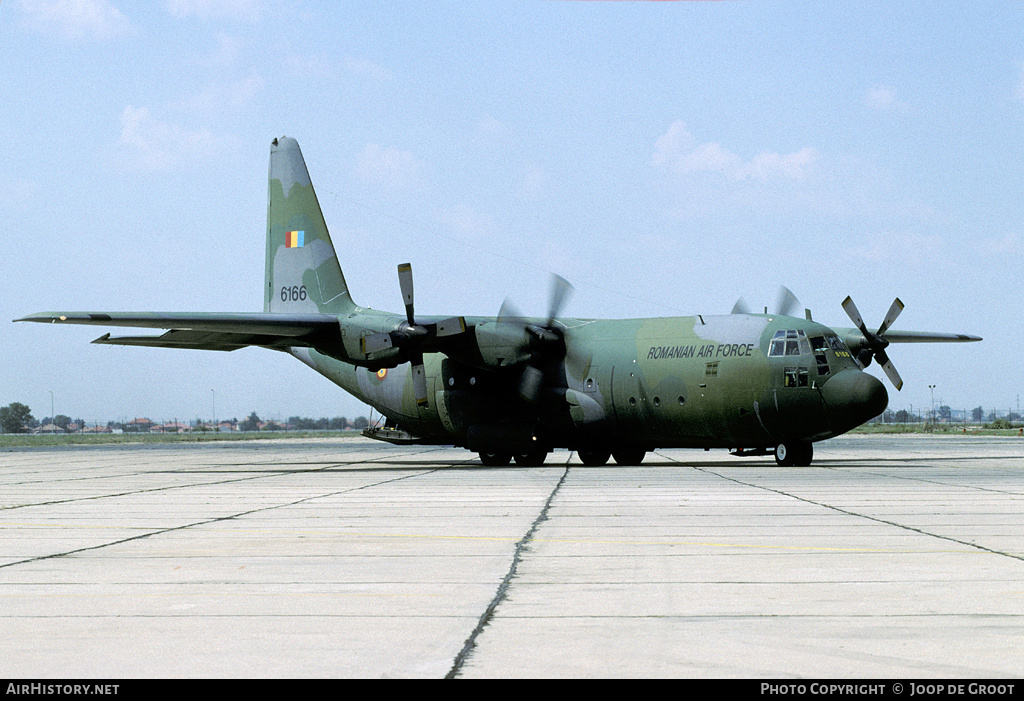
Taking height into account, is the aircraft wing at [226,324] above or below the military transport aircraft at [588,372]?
above

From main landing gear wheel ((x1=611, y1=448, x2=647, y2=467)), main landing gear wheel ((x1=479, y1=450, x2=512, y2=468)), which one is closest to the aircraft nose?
main landing gear wheel ((x1=611, y1=448, x2=647, y2=467))

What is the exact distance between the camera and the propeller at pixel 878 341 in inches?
1206

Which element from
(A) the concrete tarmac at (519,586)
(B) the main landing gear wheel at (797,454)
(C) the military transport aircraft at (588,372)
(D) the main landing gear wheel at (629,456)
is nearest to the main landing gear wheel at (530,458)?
(C) the military transport aircraft at (588,372)

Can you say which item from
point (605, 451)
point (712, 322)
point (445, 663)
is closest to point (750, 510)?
point (445, 663)

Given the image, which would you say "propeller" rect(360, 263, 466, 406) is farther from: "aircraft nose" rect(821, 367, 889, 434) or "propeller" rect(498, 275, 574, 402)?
"aircraft nose" rect(821, 367, 889, 434)

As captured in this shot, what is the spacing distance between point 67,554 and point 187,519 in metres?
3.80

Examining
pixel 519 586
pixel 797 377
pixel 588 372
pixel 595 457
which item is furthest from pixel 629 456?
pixel 519 586

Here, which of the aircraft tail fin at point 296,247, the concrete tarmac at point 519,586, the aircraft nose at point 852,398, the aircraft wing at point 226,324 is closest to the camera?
the concrete tarmac at point 519,586

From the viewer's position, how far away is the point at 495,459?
33.1 meters

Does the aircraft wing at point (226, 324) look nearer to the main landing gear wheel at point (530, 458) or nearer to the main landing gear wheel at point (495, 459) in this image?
the main landing gear wheel at point (495, 459)

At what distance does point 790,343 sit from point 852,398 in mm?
2093

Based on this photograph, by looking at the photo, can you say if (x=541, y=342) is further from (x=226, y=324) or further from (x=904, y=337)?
(x=904, y=337)

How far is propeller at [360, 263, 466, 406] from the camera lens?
2988 cm

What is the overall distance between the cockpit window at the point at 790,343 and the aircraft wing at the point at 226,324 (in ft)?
39.3
